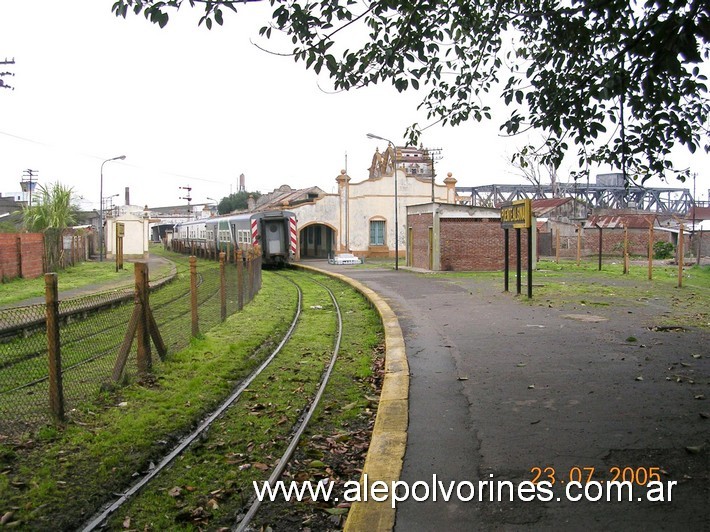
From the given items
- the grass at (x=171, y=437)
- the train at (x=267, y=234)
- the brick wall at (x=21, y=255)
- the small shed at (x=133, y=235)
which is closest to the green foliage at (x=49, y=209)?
the brick wall at (x=21, y=255)

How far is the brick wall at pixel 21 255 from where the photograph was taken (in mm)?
21938

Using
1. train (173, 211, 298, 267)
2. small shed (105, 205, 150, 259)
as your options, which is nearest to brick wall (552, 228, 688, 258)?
train (173, 211, 298, 267)

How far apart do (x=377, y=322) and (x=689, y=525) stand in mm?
10463

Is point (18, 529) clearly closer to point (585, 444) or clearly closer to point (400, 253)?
point (585, 444)

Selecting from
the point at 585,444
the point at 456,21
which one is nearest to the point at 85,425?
the point at 585,444

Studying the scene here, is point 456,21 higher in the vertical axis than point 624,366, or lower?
higher

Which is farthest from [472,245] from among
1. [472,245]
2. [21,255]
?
[21,255]

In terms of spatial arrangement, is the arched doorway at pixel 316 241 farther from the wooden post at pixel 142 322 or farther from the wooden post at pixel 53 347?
the wooden post at pixel 53 347

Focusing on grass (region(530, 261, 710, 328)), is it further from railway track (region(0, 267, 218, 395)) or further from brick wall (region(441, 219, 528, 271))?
railway track (region(0, 267, 218, 395))

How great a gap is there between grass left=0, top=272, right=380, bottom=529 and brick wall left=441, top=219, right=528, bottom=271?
1920 centimetres

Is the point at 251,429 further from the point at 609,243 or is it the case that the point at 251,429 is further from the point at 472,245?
the point at 609,243

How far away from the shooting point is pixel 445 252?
29.2 m

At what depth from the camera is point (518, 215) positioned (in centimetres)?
1639

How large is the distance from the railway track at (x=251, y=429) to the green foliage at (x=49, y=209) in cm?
2203
